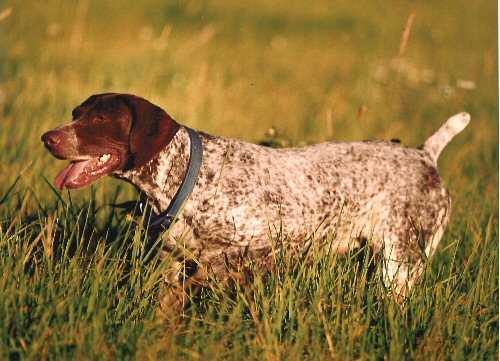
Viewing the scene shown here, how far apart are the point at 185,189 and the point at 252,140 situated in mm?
3659

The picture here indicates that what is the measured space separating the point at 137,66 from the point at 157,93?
0.49 m

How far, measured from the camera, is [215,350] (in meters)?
3.07

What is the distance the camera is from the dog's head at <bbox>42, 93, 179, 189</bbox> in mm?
3598

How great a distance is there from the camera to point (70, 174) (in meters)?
3.66

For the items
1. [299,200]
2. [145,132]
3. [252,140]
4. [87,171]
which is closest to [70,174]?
[87,171]

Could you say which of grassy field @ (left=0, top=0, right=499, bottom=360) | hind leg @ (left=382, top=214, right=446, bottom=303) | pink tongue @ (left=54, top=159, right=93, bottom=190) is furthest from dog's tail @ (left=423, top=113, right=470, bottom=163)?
pink tongue @ (left=54, top=159, right=93, bottom=190)

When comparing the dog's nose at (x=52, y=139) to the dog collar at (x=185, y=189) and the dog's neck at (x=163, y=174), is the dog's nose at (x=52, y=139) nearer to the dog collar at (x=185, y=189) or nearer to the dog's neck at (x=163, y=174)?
the dog's neck at (x=163, y=174)

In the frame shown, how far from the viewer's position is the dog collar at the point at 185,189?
3.69m

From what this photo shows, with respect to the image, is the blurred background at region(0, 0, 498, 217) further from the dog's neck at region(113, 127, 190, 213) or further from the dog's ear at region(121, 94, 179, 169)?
the dog's ear at region(121, 94, 179, 169)

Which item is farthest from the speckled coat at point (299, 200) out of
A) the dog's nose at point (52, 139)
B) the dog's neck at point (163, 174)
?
the dog's nose at point (52, 139)

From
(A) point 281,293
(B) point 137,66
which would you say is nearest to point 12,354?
(A) point 281,293

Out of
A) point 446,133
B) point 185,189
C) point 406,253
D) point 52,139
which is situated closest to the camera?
point 52,139

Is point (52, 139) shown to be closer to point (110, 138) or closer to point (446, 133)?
point (110, 138)

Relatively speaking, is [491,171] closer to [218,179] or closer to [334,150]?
[334,150]
